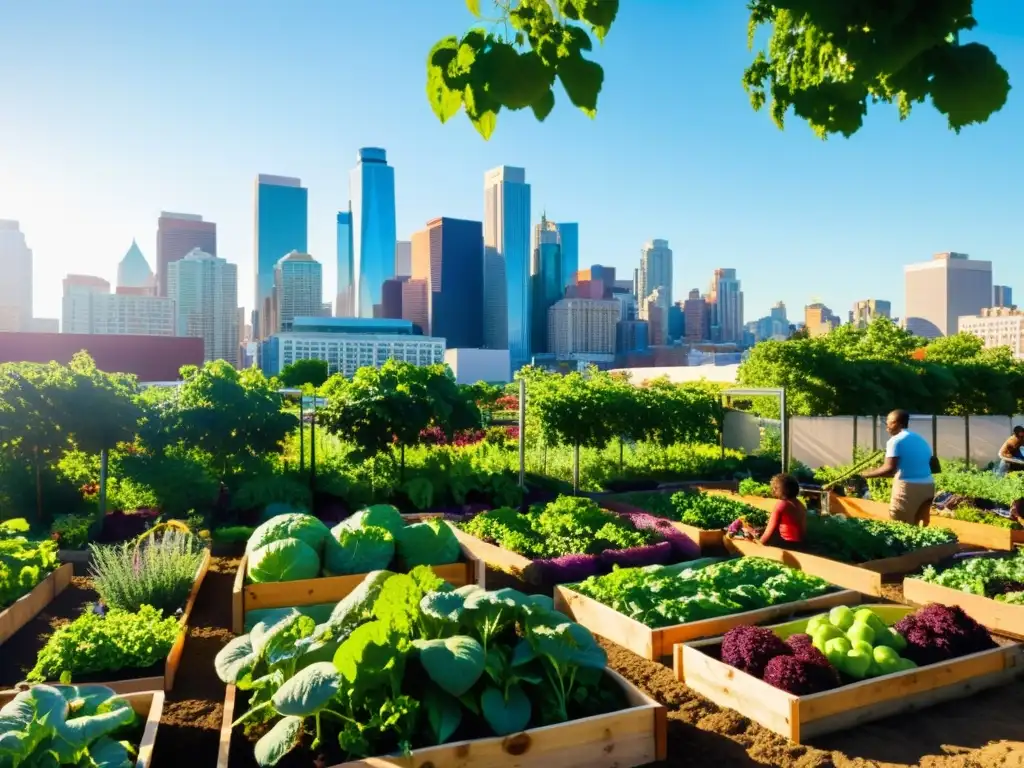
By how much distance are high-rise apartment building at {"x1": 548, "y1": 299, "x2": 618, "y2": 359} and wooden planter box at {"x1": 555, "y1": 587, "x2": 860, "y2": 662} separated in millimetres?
171050

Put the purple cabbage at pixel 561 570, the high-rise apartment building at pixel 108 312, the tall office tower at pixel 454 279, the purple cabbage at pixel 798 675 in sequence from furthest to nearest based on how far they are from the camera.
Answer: the tall office tower at pixel 454 279 < the high-rise apartment building at pixel 108 312 < the purple cabbage at pixel 561 570 < the purple cabbage at pixel 798 675

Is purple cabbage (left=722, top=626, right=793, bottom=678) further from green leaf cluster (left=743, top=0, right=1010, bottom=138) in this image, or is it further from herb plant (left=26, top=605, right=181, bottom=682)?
herb plant (left=26, top=605, right=181, bottom=682)

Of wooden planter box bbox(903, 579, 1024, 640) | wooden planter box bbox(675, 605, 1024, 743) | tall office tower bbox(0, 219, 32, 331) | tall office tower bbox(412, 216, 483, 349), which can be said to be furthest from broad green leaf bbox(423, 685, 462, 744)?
tall office tower bbox(0, 219, 32, 331)

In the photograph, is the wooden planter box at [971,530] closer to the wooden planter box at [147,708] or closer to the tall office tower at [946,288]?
the wooden planter box at [147,708]

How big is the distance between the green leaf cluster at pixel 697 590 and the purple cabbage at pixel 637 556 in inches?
30.6

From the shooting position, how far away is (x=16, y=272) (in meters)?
192

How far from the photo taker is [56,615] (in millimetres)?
6141

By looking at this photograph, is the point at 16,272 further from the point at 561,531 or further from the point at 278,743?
the point at 278,743

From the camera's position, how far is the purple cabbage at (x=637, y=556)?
7262 mm

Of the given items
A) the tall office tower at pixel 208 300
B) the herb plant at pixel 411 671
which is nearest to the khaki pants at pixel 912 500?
the herb plant at pixel 411 671

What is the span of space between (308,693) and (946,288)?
207m

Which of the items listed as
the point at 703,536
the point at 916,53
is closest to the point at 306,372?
the point at 703,536

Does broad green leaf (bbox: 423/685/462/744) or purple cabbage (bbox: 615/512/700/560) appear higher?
broad green leaf (bbox: 423/685/462/744)

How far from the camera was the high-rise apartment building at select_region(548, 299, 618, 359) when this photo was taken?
178 meters
